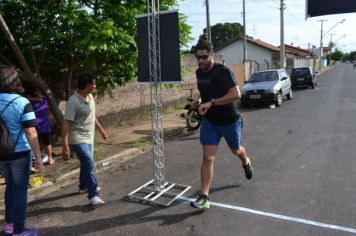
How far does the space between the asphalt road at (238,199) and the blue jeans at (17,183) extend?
1.74ft

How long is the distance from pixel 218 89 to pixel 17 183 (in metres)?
2.53

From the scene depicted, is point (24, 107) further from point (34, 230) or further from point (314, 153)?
point (314, 153)

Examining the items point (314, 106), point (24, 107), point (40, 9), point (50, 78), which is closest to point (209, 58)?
point (24, 107)

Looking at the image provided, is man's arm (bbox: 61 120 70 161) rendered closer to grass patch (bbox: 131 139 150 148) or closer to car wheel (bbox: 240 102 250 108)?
grass patch (bbox: 131 139 150 148)

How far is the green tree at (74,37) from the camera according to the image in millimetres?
7594

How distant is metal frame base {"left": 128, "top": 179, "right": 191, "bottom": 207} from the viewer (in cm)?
567

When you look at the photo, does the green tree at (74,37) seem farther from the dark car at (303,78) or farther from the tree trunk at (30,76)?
the dark car at (303,78)

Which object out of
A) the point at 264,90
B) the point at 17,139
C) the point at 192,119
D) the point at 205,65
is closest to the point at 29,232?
the point at 17,139

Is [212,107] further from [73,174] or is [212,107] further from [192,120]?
[192,120]

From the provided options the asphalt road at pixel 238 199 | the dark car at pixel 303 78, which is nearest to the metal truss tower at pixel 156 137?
the asphalt road at pixel 238 199

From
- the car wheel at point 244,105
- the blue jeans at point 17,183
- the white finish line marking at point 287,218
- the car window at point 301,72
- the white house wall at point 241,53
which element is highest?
the white house wall at point 241,53

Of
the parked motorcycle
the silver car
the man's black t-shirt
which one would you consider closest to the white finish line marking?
the man's black t-shirt

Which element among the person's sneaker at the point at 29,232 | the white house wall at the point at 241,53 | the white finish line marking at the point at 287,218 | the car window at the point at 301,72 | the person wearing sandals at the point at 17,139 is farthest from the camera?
the white house wall at the point at 241,53

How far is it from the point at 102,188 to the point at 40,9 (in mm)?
3374
